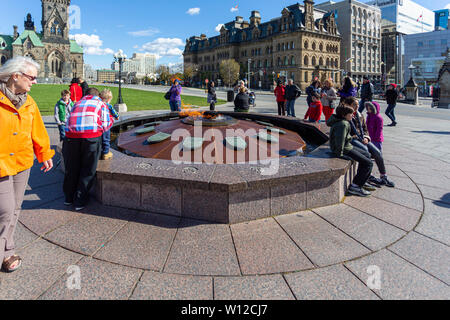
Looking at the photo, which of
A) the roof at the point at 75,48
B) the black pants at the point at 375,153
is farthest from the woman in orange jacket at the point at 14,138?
the roof at the point at 75,48

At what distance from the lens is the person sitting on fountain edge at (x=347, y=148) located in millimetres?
5176

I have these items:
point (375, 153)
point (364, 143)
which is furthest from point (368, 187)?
point (364, 143)

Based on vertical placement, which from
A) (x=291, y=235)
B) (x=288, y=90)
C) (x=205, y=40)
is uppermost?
(x=205, y=40)

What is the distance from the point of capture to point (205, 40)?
110250mm

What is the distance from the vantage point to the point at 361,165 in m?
5.25

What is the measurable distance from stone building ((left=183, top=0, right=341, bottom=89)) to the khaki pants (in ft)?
226

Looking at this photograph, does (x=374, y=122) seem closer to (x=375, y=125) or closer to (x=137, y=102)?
(x=375, y=125)

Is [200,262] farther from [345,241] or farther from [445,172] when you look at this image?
[445,172]

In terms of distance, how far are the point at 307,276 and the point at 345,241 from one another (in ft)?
3.10

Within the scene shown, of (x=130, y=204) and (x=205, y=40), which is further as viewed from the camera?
(x=205, y=40)

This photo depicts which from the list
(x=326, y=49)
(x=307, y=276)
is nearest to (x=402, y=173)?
(x=307, y=276)

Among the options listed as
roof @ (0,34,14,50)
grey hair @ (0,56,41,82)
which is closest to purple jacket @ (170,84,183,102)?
grey hair @ (0,56,41,82)

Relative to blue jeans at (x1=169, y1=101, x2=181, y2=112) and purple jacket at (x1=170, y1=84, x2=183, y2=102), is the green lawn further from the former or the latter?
purple jacket at (x1=170, y1=84, x2=183, y2=102)

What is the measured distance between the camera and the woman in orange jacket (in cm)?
273
